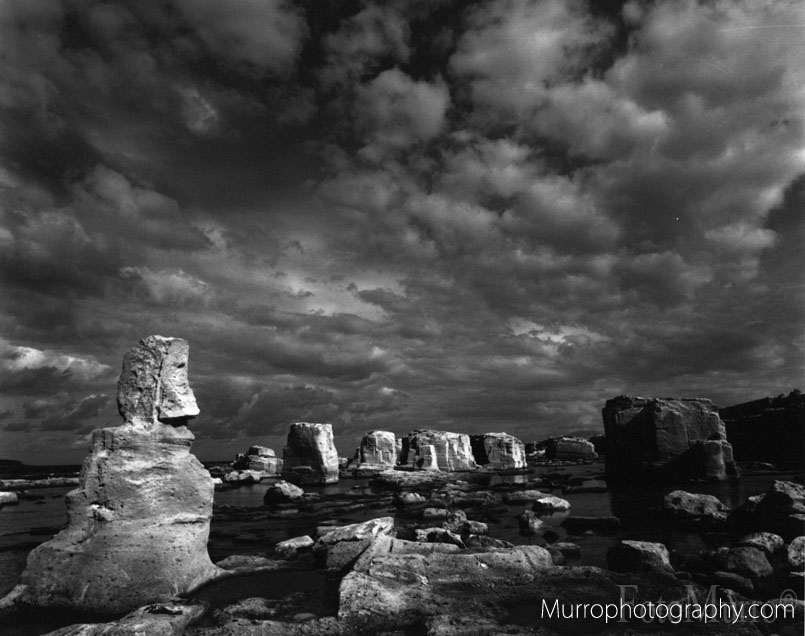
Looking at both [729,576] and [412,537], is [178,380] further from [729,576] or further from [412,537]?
[729,576]

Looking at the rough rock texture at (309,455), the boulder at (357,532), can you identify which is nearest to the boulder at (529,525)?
the boulder at (357,532)

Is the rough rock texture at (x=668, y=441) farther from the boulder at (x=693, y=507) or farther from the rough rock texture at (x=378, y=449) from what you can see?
the rough rock texture at (x=378, y=449)

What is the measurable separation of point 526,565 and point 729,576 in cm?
578

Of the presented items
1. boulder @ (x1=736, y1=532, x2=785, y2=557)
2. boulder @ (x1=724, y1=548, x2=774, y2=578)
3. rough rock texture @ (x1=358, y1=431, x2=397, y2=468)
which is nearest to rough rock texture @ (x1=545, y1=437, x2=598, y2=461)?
rough rock texture @ (x1=358, y1=431, x2=397, y2=468)

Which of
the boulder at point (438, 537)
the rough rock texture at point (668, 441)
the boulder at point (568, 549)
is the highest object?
the rough rock texture at point (668, 441)

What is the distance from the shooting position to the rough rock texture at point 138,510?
40.2 ft

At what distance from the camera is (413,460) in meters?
80.9

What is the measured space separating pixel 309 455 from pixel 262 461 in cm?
2044

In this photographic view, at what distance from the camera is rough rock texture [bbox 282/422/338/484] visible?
67.8 meters

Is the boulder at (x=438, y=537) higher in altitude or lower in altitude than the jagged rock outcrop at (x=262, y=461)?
lower

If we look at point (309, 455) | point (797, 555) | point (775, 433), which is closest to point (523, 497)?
point (797, 555)

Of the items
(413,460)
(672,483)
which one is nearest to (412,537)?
(672,483)

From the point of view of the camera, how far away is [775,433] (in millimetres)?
83375

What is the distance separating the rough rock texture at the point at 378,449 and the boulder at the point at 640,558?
76697mm
